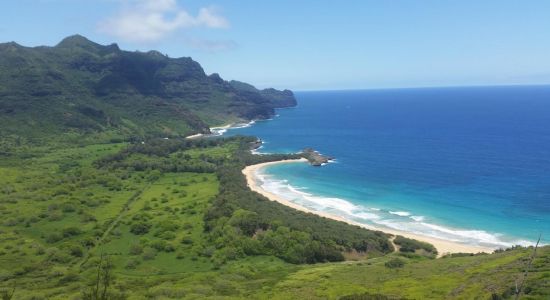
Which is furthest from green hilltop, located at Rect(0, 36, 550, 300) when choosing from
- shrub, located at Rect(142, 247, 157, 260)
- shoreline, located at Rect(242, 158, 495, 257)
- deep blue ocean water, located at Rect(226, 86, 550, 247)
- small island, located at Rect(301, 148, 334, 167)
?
small island, located at Rect(301, 148, 334, 167)

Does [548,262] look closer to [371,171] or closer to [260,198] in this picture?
[260,198]

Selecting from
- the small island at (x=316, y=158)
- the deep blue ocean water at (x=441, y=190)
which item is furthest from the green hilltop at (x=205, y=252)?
the small island at (x=316, y=158)

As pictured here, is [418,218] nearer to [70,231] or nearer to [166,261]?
[166,261]

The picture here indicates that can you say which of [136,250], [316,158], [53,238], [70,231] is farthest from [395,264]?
[316,158]

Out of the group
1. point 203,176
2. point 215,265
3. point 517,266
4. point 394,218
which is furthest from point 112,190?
point 517,266

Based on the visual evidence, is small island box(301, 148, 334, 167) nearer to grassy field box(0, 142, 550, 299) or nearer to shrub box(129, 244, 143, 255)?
grassy field box(0, 142, 550, 299)

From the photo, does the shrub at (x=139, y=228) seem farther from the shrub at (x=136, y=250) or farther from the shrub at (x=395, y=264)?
the shrub at (x=395, y=264)
